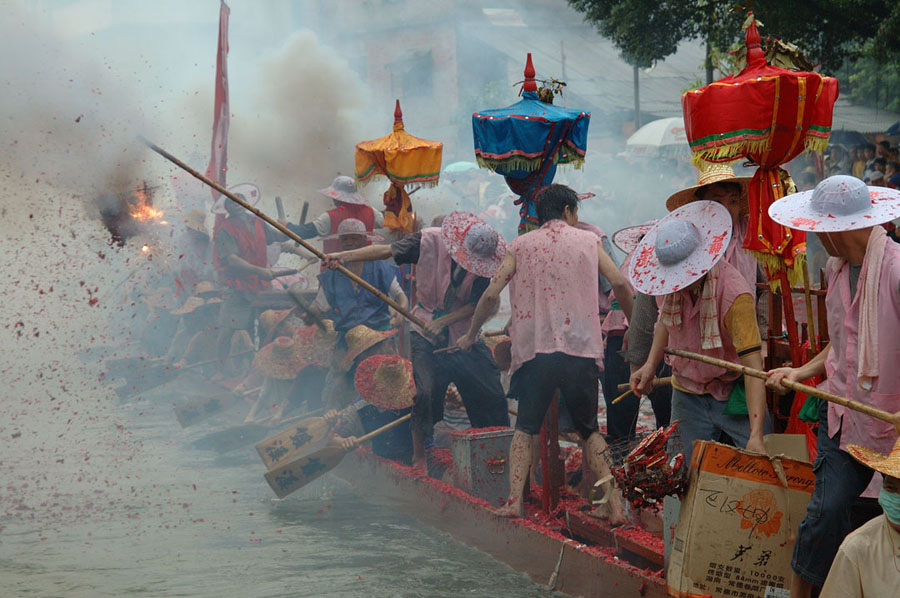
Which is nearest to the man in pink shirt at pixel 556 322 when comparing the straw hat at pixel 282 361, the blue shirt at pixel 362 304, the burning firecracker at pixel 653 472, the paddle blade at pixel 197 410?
the burning firecracker at pixel 653 472

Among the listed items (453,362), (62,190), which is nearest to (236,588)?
(453,362)

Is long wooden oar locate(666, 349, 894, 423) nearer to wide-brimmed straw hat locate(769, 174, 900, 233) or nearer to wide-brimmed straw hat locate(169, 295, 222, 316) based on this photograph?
wide-brimmed straw hat locate(769, 174, 900, 233)

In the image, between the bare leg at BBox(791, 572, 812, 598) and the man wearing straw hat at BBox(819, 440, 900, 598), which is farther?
the bare leg at BBox(791, 572, 812, 598)

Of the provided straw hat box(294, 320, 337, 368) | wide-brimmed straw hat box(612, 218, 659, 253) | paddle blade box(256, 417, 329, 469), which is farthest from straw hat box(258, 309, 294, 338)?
wide-brimmed straw hat box(612, 218, 659, 253)

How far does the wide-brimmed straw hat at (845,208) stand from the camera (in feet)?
12.7

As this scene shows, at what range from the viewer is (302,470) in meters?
7.92

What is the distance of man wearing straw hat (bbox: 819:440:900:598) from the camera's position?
3357 mm

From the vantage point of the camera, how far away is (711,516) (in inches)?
161

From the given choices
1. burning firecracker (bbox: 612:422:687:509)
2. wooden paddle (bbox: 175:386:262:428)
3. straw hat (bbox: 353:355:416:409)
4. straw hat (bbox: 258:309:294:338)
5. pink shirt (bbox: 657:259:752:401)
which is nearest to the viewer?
burning firecracker (bbox: 612:422:687:509)

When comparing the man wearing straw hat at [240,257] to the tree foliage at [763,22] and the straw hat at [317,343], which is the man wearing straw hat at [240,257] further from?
the tree foliage at [763,22]

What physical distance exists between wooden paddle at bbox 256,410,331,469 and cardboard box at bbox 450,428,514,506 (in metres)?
1.50

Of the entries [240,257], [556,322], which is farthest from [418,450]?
[240,257]

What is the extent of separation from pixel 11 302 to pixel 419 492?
59.7 ft

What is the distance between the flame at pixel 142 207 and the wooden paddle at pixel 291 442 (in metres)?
5.05
